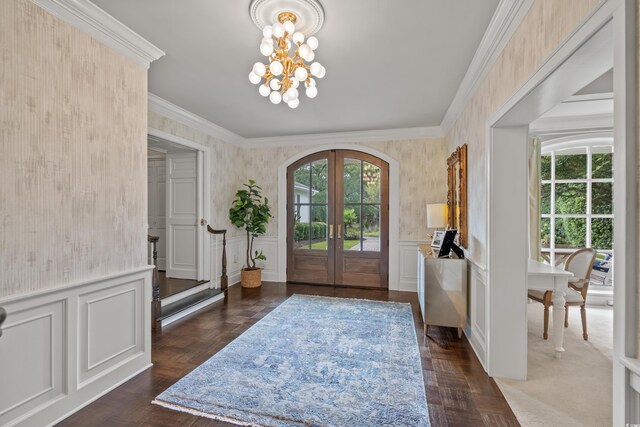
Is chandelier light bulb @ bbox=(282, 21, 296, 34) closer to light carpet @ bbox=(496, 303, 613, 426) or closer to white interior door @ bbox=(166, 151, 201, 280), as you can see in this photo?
light carpet @ bbox=(496, 303, 613, 426)

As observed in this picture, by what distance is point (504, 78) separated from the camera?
2154 mm

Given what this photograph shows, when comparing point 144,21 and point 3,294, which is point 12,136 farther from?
point 144,21

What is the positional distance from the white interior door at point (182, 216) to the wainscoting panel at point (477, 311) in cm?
387

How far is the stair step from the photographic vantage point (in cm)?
348

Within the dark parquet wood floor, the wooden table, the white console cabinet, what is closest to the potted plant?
the dark parquet wood floor

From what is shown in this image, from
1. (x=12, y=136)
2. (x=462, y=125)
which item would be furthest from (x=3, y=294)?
(x=462, y=125)

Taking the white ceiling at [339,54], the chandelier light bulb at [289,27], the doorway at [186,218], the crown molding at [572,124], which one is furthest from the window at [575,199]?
the doorway at [186,218]

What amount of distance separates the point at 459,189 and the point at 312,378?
8.48ft

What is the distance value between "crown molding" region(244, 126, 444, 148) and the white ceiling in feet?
2.16

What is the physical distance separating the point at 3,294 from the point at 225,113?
3.15 m

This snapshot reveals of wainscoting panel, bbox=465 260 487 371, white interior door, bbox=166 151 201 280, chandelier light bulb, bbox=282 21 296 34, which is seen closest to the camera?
chandelier light bulb, bbox=282 21 296 34

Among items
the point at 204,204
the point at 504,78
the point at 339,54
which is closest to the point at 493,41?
the point at 504,78

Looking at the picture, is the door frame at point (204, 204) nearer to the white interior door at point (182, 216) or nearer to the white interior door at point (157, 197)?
the white interior door at point (182, 216)

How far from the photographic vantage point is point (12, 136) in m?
1.65
